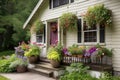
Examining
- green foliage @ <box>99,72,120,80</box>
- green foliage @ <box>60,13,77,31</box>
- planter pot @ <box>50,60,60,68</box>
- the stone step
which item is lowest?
the stone step

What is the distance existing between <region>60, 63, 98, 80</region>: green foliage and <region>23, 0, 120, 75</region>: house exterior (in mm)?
1204

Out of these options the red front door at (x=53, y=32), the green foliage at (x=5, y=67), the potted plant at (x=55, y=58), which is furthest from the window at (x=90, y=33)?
the green foliage at (x=5, y=67)

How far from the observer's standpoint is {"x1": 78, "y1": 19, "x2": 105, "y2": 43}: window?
27.2 ft

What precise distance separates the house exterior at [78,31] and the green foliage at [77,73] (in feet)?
3.95

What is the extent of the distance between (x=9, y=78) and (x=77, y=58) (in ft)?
11.1

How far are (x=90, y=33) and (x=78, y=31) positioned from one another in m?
0.87

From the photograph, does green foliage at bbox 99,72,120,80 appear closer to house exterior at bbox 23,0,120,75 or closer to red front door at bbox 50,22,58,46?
house exterior at bbox 23,0,120,75

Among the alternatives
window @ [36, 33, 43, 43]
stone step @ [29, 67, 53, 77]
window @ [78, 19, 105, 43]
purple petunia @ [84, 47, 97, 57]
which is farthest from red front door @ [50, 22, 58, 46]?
purple petunia @ [84, 47, 97, 57]

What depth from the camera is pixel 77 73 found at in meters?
7.86

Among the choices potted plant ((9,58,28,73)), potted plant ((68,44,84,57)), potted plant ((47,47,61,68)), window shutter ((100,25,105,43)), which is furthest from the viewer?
potted plant ((9,58,28,73))

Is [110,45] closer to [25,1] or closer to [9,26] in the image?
[9,26]

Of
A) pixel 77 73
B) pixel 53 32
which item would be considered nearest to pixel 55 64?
pixel 77 73

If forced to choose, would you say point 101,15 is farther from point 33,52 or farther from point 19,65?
point 19,65

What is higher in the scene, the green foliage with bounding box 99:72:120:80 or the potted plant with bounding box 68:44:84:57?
the potted plant with bounding box 68:44:84:57
